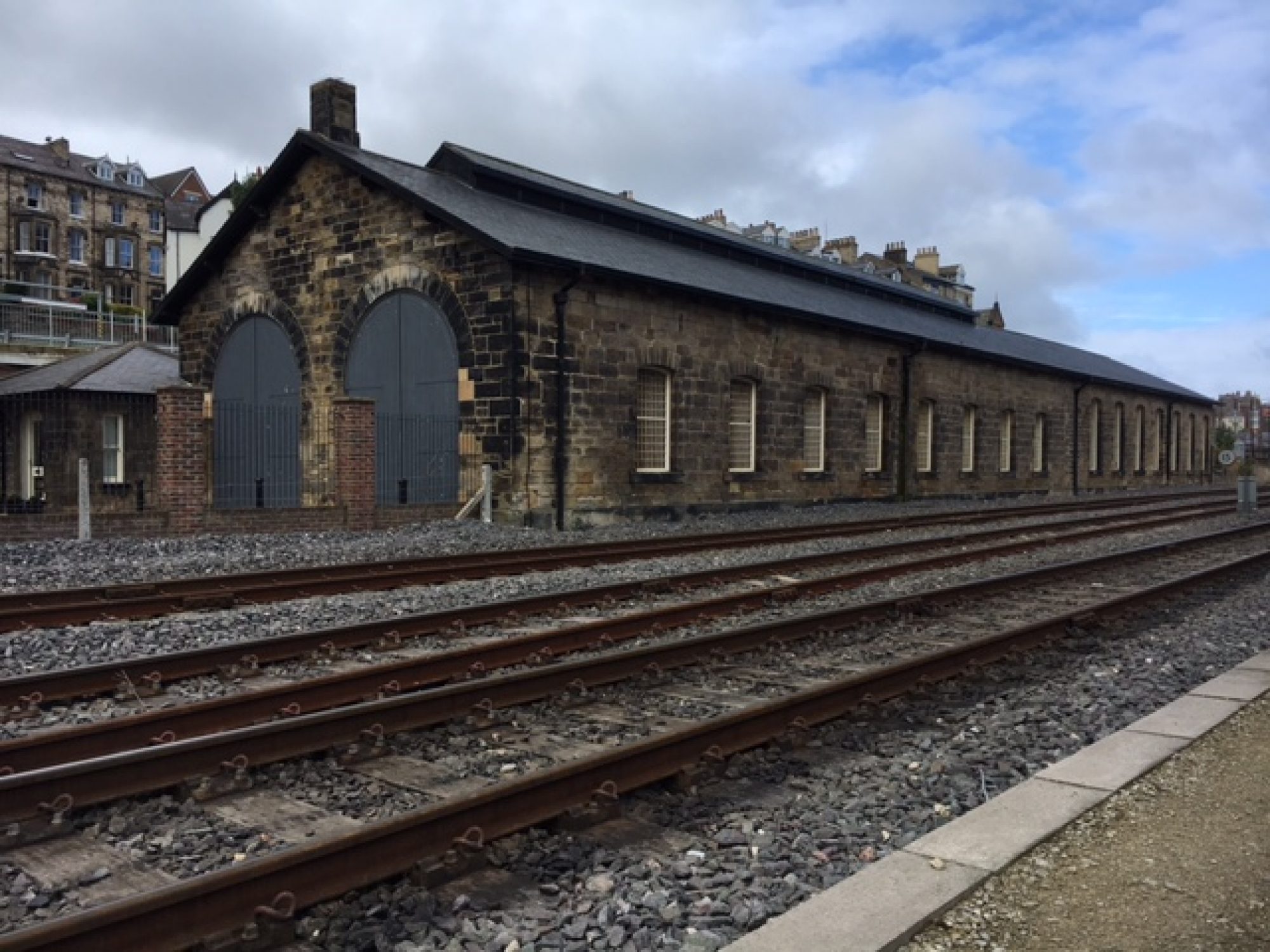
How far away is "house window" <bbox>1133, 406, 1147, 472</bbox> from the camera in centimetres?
4462

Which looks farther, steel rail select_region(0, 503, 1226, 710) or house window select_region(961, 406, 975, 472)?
house window select_region(961, 406, 975, 472)

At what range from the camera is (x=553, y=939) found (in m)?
3.28

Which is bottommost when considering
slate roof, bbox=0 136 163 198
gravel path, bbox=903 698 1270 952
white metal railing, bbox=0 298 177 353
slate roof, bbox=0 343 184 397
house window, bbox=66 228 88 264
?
gravel path, bbox=903 698 1270 952

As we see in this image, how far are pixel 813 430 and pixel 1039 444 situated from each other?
1545 cm

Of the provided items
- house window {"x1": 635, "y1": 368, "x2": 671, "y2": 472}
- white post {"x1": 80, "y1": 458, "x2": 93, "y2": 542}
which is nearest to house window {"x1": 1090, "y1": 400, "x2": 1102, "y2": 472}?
house window {"x1": 635, "y1": 368, "x2": 671, "y2": 472}

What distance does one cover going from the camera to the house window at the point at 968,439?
32219mm

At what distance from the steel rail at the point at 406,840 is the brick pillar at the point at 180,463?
11.9 m

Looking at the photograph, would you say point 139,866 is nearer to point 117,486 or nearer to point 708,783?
point 708,783

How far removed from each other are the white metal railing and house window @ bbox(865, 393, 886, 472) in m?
24.5

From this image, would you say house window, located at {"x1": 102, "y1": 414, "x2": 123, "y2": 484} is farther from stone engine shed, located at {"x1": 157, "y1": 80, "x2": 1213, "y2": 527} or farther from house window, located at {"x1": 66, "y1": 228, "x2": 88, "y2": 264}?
house window, located at {"x1": 66, "y1": 228, "x2": 88, "y2": 264}

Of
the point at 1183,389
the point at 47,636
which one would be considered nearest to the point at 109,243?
the point at 1183,389

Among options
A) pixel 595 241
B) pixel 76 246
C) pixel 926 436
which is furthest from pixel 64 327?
pixel 76 246

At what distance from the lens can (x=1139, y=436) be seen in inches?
1778

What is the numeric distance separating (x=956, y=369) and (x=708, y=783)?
28552 mm
